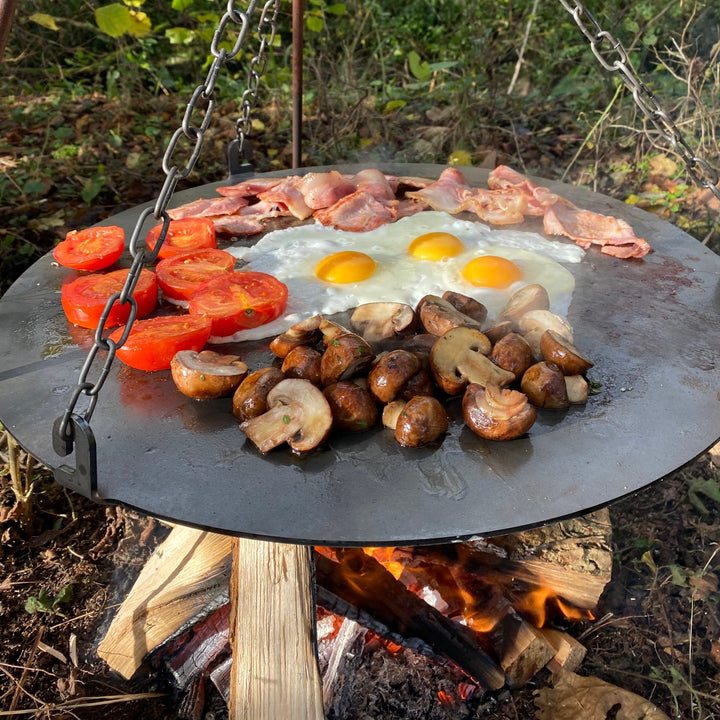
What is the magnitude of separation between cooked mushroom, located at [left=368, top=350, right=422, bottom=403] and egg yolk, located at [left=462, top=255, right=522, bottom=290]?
0.94 metres

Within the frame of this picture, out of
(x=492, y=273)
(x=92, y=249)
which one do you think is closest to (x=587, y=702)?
(x=492, y=273)

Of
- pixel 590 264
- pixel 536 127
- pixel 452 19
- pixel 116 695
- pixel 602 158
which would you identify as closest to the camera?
pixel 116 695

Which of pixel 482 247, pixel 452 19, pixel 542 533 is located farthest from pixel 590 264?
pixel 452 19

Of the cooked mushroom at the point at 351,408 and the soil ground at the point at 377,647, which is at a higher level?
the cooked mushroom at the point at 351,408

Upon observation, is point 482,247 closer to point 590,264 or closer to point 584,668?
point 590,264

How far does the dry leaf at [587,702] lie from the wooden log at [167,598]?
158 centimetres

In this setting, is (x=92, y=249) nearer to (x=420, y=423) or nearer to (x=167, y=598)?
(x=167, y=598)

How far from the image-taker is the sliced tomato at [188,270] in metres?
3.07

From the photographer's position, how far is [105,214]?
674cm

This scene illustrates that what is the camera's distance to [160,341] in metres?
2.57

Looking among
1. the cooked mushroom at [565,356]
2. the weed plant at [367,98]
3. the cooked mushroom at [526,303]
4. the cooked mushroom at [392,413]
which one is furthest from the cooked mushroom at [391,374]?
the weed plant at [367,98]

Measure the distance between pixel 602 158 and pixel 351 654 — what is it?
674cm

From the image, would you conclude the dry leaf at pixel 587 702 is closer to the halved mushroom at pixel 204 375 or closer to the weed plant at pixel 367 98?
the halved mushroom at pixel 204 375

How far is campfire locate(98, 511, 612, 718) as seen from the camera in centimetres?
294
